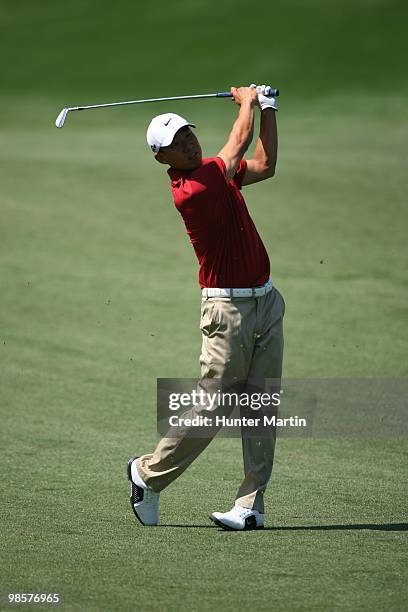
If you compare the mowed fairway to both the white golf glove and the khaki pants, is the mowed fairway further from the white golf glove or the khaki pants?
the white golf glove

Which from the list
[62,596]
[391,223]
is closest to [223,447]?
[62,596]

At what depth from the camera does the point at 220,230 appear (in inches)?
221

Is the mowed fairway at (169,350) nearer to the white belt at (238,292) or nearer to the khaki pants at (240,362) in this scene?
the khaki pants at (240,362)

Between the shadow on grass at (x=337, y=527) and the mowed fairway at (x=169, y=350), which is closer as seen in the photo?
the mowed fairway at (x=169, y=350)

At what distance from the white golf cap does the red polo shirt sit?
0.16 metres

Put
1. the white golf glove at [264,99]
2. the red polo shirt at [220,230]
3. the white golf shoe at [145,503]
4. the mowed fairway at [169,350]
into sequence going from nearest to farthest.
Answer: the mowed fairway at [169,350] → the red polo shirt at [220,230] → the white golf shoe at [145,503] → the white golf glove at [264,99]

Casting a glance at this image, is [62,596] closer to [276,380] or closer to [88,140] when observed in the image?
[276,380]

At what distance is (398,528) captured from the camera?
18.1 feet

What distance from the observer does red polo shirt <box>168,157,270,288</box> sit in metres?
5.50

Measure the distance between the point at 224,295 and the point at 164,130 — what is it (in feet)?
2.69

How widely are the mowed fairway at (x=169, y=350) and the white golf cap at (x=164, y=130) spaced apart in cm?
178

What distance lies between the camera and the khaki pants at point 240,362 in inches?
221

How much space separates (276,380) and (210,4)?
21361mm

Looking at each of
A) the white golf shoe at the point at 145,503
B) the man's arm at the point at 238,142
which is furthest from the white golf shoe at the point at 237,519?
the man's arm at the point at 238,142
